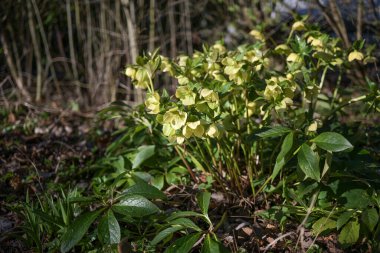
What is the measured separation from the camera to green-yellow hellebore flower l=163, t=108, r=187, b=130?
1.33 metres

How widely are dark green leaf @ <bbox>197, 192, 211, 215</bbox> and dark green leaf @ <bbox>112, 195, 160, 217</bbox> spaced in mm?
144

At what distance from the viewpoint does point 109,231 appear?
4.47ft

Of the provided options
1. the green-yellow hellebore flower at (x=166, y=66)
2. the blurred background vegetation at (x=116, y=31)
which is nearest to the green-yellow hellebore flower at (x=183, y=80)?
the green-yellow hellebore flower at (x=166, y=66)

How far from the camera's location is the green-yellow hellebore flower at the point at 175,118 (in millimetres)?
1330

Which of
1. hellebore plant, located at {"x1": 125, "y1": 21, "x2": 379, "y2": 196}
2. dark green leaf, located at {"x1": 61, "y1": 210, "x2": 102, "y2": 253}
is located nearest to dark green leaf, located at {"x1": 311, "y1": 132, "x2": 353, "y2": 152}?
hellebore plant, located at {"x1": 125, "y1": 21, "x2": 379, "y2": 196}

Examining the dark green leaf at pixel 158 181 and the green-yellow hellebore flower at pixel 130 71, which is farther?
the dark green leaf at pixel 158 181

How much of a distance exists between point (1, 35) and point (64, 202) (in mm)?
2310

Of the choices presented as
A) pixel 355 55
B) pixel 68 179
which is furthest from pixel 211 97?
pixel 68 179

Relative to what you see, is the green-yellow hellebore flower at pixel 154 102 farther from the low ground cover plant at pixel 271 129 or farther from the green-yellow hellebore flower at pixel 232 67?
the green-yellow hellebore flower at pixel 232 67

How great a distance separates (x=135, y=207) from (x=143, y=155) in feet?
1.63

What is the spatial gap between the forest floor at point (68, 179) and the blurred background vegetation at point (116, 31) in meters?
0.38

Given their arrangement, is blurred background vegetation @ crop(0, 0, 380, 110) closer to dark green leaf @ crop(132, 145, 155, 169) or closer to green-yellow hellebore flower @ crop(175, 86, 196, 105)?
dark green leaf @ crop(132, 145, 155, 169)

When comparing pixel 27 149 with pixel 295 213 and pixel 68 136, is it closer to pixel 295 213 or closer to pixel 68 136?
pixel 68 136

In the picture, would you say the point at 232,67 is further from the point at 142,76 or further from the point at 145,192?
the point at 145,192
